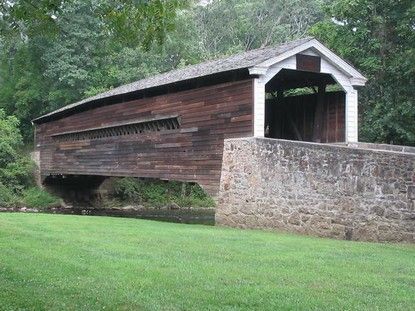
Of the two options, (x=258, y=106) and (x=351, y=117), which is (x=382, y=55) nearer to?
(x=351, y=117)

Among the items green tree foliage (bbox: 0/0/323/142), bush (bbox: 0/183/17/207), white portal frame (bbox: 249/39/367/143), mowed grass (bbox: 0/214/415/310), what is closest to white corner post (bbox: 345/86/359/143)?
white portal frame (bbox: 249/39/367/143)

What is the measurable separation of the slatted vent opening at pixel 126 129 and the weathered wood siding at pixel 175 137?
18 cm

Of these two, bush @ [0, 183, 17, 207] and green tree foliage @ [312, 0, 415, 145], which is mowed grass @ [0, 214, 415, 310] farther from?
bush @ [0, 183, 17, 207]

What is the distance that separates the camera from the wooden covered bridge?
17.0 m

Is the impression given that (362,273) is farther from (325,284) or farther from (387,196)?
(387,196)

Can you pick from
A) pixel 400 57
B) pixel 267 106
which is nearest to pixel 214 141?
pixel 267 106

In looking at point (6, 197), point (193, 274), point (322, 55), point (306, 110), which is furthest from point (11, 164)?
point (193, 274)

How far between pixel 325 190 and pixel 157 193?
71.7 feet

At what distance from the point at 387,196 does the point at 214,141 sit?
569 cm

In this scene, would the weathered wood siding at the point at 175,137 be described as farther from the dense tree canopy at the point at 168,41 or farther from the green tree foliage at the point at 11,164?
the green tree foliage at the point at 11,164

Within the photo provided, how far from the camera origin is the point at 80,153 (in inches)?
1089

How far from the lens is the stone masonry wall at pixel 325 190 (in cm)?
1453

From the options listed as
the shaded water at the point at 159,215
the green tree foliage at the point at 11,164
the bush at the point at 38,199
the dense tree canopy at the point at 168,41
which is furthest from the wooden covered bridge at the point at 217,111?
the green tree foliage at the point at 11,164

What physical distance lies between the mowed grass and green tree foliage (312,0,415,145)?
12121 mm
